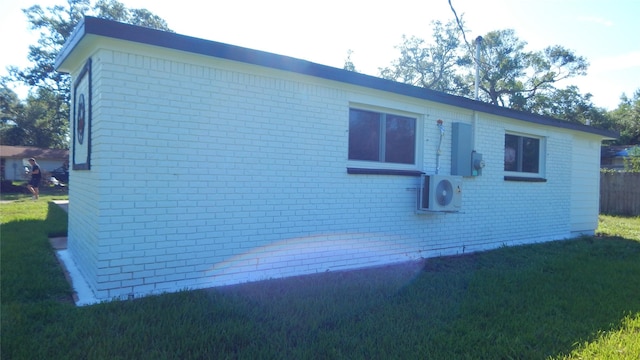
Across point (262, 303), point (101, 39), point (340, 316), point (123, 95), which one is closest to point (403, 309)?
point (340, 316)

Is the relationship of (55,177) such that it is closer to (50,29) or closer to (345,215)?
(50,29)

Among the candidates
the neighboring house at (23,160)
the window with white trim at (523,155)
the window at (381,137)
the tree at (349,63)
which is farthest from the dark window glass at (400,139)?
the neighboring house at (23,160)

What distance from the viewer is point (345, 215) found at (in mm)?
5621

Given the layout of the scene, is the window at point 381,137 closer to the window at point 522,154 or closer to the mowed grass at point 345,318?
the mowed grass at point 345,318

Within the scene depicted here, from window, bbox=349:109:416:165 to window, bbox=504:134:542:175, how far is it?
2.81m

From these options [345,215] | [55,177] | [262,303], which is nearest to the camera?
[262,303]

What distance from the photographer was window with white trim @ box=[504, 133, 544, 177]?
8164mm

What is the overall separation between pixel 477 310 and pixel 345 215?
2.20 metres

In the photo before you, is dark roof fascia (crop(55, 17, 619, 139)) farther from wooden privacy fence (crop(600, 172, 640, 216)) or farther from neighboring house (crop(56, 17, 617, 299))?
wooden privacy fence (crop(600, 172, 640, 216))

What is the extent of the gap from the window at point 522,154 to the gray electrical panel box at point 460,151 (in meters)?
1.61

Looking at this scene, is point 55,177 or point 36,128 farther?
point 36,128

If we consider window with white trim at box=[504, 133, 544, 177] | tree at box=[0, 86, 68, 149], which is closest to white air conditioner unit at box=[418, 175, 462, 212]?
window with white trim at box=[504, 133, 544, 177]

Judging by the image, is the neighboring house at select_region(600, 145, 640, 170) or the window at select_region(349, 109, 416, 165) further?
the neighboring house at select_region(600, 145, 640, 170)

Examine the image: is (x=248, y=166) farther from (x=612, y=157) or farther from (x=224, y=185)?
(x=612, y=157)
